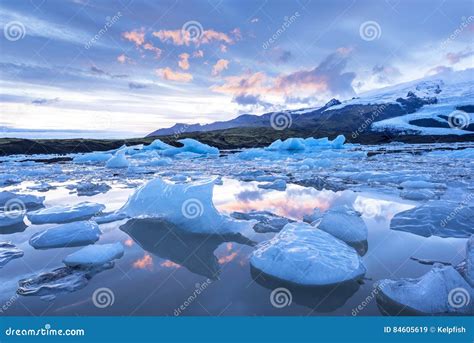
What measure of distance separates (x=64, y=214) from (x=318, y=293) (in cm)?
575

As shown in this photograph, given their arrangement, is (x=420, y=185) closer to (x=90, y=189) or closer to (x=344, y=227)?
(x=344, y=227)

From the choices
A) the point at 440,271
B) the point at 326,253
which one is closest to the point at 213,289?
the point at 326,253

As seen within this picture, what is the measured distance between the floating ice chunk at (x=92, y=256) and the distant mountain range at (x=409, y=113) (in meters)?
73.6

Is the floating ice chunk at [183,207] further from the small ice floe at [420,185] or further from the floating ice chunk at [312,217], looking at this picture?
the small ice floe at [420,185]

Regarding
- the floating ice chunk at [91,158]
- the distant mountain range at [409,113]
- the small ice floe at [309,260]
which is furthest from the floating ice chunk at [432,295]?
the distant mountain range at [409,113]

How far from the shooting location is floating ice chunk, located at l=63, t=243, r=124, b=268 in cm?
485

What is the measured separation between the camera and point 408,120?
364 ft

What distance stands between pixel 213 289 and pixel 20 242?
379 centimetres

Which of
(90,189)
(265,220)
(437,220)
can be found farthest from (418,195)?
(90,189)

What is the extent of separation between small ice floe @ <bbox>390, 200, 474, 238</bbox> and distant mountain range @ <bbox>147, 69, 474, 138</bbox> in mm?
69319

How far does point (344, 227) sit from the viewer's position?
5.98m

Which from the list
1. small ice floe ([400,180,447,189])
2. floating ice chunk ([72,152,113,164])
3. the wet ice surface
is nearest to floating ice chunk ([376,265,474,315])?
the wet ice surface

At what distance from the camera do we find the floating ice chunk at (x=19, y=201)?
911 cm

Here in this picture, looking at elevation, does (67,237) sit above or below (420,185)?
above
